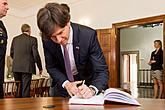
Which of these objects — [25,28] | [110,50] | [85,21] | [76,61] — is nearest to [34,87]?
[25,28]

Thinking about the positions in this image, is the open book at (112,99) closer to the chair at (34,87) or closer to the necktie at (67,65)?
the necktie at (67,65)

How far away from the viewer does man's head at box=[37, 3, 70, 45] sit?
1.26m

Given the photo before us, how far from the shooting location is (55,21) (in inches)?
49.4

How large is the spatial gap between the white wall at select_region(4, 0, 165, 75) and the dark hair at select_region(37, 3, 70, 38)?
14.2 feet

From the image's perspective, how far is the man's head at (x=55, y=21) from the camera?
4.12ft

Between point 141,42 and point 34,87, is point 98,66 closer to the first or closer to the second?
Result: point 34,87

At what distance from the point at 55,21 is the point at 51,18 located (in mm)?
25

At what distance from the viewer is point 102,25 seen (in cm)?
650

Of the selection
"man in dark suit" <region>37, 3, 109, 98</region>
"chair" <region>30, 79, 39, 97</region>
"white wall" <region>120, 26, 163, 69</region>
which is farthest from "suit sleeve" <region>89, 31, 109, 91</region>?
"white wall" <region>120, 26, 163, 69</region>

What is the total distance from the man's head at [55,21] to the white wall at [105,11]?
4.33 metres

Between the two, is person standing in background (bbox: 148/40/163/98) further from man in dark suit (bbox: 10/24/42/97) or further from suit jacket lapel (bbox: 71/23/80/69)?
suit jacket lapel (bbox: 71/23/80/69)

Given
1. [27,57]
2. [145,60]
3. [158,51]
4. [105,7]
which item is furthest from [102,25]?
[145,60]

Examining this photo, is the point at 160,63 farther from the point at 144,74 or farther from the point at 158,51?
the point at 144,74

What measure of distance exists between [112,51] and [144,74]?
6.45 metres
